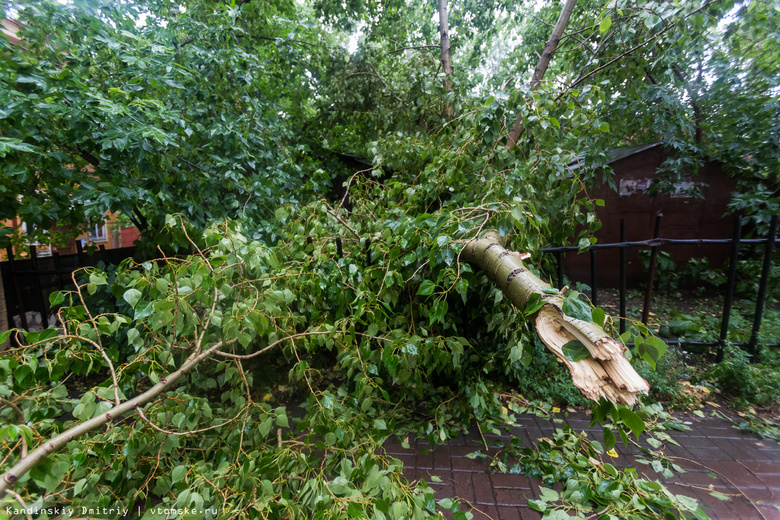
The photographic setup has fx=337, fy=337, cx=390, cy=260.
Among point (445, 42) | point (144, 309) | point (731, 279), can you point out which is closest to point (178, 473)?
point (144, 309)

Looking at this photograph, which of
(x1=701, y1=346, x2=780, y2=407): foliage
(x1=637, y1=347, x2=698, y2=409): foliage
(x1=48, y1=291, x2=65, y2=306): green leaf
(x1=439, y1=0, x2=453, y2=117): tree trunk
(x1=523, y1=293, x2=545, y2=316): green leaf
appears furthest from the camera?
(x1=439, y1=0, x2=453, y2=117): tree trunk

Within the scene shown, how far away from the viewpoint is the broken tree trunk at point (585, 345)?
110 cm

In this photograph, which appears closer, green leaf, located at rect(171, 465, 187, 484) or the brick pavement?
green leaf, located at rect(171, 465, 187, 484)

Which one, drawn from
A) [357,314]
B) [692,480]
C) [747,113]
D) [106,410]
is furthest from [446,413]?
[747,113]

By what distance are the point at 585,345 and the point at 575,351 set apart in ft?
0.13

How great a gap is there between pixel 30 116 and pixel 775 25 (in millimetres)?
5906

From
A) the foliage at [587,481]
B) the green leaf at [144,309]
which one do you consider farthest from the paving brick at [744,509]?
the green leaf at [144,309]

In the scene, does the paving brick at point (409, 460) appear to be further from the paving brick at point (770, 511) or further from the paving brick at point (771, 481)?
the paving brick at point (771, 481)

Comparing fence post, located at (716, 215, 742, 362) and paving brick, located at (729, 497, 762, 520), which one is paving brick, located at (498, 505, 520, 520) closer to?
paving brick, located at (729, 497, 762, 520)

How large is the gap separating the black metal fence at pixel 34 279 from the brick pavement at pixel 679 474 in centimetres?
371

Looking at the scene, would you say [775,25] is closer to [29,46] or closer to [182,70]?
[182,70]

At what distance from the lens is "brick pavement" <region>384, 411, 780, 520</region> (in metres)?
1.92

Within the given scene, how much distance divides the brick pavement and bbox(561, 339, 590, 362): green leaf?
1318 mm

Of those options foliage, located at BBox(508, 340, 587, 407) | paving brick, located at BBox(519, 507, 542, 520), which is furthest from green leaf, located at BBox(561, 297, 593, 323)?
foliage, located at BBox(508, 340, 587, 407)
